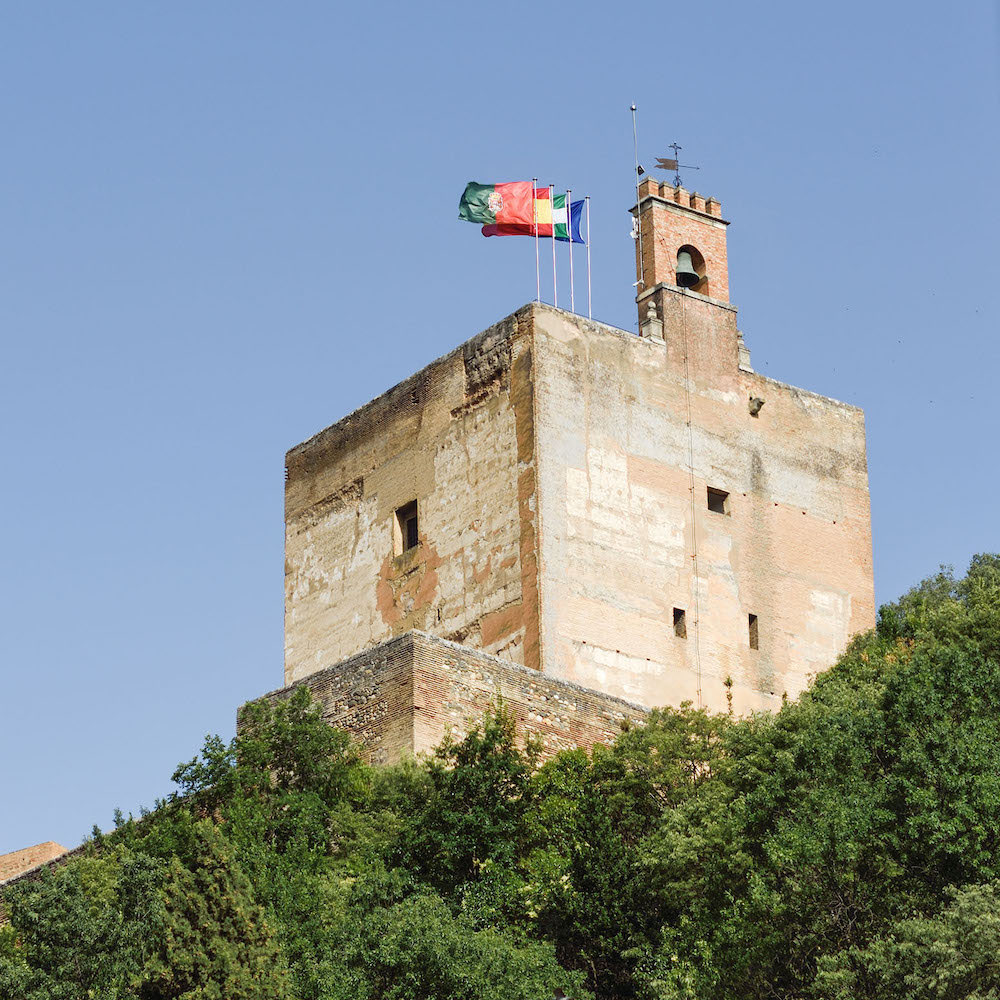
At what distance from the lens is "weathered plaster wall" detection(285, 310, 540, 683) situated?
34.9 metres

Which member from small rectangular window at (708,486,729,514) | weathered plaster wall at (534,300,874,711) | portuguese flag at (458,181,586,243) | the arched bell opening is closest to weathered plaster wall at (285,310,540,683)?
weathered plaster wall at (534,300,874,711)

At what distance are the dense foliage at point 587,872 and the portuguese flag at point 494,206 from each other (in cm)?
1167

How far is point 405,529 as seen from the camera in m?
37.6

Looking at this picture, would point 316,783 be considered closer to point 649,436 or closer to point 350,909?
point 350,909

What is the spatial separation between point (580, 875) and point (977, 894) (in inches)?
216

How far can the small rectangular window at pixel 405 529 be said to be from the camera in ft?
123

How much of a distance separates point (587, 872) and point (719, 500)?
12802 mm

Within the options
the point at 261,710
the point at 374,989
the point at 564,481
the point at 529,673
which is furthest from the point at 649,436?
the point at 374,989

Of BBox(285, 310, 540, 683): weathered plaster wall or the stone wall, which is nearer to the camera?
the stone wall

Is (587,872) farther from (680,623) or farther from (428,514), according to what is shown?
(428,514)

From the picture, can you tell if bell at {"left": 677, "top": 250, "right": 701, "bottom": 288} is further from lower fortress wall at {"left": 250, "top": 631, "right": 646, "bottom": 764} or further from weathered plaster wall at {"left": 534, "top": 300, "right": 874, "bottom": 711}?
lower fortress wall at {"left": 250, "top": 631, "right": 646, "bottom": 764}

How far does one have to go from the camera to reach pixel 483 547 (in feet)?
116

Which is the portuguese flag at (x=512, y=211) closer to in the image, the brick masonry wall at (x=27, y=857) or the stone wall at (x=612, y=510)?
the stone wall at (x=612, y=510)

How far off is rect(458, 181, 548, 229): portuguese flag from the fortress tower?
2.16 m
